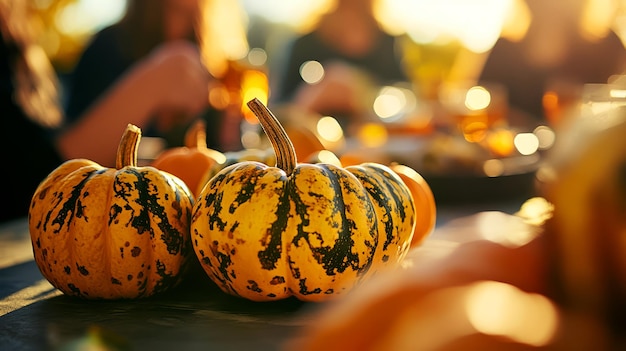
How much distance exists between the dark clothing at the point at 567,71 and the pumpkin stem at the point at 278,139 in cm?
409

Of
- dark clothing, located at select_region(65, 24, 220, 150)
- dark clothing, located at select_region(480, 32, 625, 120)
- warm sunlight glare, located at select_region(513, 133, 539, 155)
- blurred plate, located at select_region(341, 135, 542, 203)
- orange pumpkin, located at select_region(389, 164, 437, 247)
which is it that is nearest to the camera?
orange pumpkin, located at select_region(389, 164, 437, 247)

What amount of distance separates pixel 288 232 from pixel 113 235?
9.7 inches

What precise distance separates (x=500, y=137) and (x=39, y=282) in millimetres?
1836

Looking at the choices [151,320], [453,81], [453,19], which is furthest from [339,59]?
[151,320]

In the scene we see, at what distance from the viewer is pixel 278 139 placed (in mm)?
925

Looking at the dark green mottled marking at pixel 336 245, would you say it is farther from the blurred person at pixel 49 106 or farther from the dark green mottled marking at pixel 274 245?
the blurred person at pixel 49 106

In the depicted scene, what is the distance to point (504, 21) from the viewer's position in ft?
19.1

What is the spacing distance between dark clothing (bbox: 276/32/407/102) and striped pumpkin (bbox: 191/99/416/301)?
5.09 metres

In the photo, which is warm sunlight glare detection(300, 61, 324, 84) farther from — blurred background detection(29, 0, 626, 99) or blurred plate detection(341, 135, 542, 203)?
blurred plate detection(341, 135, 542, 203)

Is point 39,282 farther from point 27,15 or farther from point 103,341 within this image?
point 27,15

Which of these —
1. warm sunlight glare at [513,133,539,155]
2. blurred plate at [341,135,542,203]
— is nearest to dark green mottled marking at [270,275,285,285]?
blurred plate at [341,135,542,203]

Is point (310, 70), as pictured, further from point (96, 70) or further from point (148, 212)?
point (148, 212)

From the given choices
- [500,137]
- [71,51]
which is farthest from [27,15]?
[71,51]

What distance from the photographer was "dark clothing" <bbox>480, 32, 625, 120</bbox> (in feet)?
16.0
